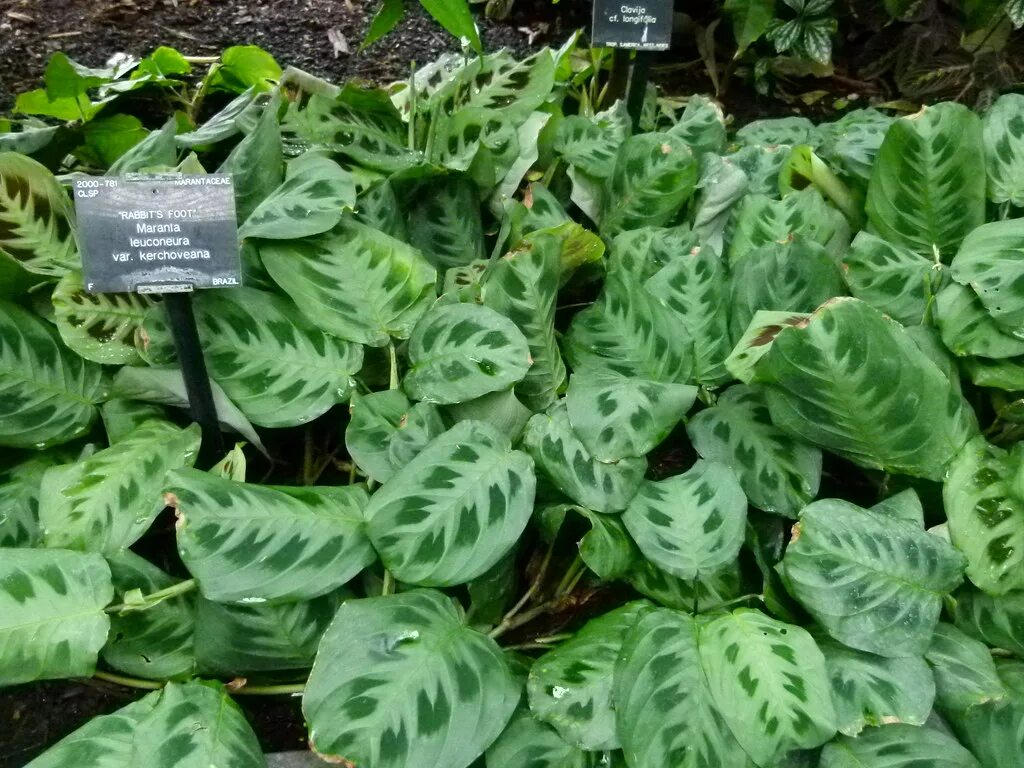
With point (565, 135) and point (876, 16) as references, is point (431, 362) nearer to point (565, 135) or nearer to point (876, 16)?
point (565, 135)

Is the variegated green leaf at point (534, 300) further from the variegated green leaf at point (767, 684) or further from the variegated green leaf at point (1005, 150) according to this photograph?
the variegated green leaf at point (1005, 150)

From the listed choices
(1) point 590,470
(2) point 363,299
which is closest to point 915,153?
(1) point 590,470

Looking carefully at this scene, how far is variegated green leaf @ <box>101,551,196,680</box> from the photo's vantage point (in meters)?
1.01

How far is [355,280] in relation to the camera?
4.09 feet

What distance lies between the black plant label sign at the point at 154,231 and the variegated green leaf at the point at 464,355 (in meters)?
0.31

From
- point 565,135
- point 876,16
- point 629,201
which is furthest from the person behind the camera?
point 876,16

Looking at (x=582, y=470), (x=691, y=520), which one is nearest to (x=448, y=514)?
(x=582, y=470)

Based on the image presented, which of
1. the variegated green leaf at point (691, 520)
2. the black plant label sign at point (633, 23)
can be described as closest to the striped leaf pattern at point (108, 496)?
the variegated green leaf at point (691, 520)

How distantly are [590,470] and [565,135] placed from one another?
84cm

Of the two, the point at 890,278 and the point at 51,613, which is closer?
the point at 51,613

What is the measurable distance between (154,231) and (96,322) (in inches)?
10.8

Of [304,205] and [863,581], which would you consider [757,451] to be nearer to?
[863,581]

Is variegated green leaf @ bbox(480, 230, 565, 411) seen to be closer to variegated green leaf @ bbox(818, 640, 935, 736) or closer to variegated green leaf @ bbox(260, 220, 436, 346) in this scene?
variegated green leaf @ bbox(260, 220, 436, 346)

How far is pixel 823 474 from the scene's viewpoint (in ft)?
4.24
